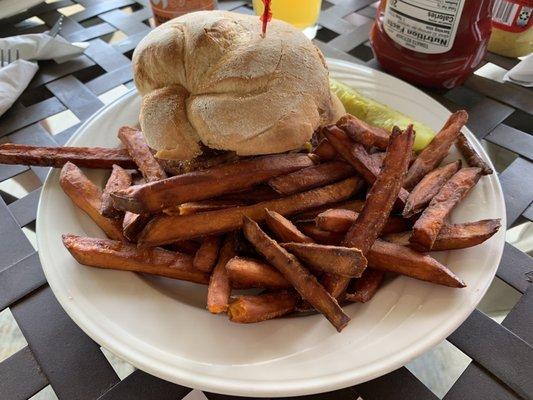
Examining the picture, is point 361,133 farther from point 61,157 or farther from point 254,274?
point 61,157

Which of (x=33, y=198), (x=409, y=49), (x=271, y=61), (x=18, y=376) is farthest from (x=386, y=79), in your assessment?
(x=18, y=376)

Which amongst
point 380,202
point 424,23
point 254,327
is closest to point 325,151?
point 380,202

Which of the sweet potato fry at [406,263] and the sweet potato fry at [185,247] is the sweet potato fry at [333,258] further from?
the sweet potato fry at [185,247]

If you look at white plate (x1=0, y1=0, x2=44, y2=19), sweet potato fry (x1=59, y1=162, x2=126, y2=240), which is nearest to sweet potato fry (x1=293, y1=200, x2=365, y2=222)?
sweet potato fry (x1=59, y1=162, x2=126, y2=240)

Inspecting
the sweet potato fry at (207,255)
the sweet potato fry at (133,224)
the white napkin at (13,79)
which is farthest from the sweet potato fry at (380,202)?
the white napkin at (13,79)

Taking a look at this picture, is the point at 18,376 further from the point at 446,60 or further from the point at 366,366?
the point at 446,60

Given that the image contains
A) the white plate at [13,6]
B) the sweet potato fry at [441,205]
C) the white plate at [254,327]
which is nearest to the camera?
the white plate at [254,327]

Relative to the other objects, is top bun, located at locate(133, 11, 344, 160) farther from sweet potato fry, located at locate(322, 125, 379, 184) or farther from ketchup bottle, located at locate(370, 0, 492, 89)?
ketchup bottle, located at locate(370, 0, 492, 89)

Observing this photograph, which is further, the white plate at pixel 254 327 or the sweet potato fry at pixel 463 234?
the sweet potato fry at pixel 463 234
